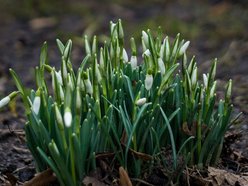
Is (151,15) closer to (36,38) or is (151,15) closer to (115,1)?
(115,1)

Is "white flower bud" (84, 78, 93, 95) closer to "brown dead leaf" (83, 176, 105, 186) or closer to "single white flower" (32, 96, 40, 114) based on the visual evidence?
"single white flower" (32, 96, 40, 114)

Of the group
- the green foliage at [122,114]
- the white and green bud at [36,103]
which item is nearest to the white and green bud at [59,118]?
the green foliage at [122,114]

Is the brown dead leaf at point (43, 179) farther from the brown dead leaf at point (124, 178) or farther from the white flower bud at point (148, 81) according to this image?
the white flower bud at point (148, 81)

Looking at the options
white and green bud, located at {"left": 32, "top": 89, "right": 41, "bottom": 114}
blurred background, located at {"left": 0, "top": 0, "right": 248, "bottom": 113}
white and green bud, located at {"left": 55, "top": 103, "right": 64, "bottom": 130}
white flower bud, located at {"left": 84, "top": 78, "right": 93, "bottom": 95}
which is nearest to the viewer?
white and green bud, located at {"left": 55, "top": 103, "right": 64, "bottom": 130}

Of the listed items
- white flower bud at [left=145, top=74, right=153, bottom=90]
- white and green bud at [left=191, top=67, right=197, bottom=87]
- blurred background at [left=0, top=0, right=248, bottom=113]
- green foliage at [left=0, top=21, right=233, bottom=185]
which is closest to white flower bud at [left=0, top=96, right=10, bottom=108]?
green foliage at [left=0, top=21, right=233, bottom=185]

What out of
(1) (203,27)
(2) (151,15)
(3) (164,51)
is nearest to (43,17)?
(2) (151,15)

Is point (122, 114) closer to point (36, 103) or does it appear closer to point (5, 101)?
point (36, 103)
